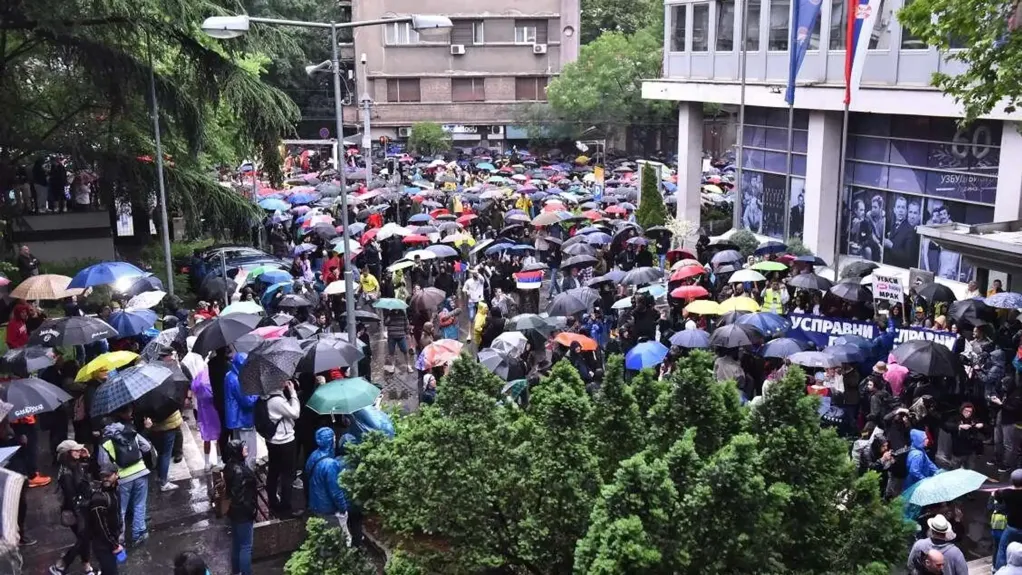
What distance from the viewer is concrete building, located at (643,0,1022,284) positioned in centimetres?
2391

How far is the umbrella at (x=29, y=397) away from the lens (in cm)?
1081

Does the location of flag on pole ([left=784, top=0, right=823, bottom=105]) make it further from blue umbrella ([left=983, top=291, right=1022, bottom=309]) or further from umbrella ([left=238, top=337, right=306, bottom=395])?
umbrella ([left=238, top=337, right=306, bottom=395])

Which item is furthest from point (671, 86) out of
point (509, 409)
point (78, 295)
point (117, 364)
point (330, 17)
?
point (330, 17)

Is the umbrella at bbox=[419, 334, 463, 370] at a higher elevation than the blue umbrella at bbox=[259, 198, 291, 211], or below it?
below

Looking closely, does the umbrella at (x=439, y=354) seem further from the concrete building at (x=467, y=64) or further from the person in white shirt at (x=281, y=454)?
the concrete building at (x=467, y=64)

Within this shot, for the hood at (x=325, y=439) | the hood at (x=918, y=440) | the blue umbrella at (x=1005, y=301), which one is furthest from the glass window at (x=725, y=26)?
the hood at (x=325, y=439)

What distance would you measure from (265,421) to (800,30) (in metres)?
18.6

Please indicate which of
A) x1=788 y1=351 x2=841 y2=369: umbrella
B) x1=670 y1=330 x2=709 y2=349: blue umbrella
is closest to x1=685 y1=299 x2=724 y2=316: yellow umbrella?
x1=670 y1=330 x2=709 y2=349: blue umbrella

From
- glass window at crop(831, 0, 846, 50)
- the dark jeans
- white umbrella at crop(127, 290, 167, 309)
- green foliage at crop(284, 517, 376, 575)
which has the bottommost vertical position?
the dark jeans

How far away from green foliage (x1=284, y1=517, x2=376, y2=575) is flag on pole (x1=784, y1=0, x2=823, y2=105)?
2155 centimetres

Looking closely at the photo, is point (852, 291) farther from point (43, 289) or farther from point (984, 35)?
point (43, 289)

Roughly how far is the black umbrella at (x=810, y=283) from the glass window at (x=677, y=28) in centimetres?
1845

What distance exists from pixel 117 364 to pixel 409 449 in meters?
6.90

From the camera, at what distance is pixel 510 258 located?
857 inches
